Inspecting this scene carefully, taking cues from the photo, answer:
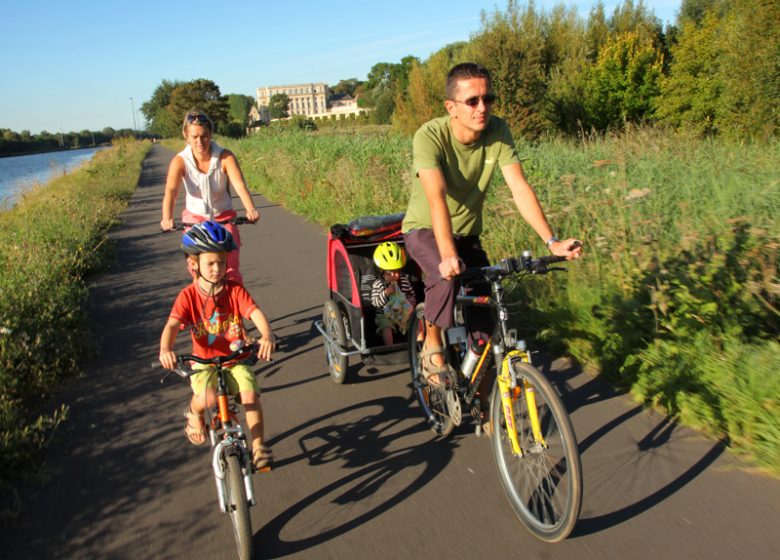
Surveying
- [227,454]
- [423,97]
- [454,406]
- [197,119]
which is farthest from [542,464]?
[423,97]

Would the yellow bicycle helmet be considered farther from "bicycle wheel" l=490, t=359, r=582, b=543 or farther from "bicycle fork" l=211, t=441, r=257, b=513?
"bicycle fork" l=211, t=441, r=257, b=513

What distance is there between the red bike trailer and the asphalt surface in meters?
0.29

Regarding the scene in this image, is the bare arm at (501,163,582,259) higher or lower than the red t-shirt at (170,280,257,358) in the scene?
higher

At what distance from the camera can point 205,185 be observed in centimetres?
569

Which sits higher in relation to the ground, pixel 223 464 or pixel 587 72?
pixel 587 72

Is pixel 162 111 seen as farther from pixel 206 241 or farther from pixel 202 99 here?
pixel 206 241

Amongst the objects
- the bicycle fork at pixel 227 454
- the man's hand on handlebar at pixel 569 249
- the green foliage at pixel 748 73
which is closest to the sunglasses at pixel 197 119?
the bicycle fork at pixel 227 454

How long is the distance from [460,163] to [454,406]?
1440mm

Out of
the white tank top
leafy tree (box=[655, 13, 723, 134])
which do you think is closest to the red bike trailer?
the white tank top

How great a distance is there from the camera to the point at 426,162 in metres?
3.66

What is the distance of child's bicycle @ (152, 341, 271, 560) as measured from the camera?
120 inches

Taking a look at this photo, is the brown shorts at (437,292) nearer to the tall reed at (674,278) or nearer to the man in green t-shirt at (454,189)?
the man in green t-shirt at (454,189)

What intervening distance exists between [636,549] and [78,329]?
227 inches

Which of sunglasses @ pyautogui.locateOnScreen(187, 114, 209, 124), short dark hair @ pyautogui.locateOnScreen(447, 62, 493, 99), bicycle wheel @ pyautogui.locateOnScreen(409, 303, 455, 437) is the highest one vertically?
short dark hair @ pyautogui.locateOnScreen(447, 62, 493, 99)
